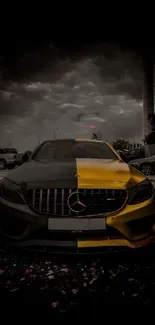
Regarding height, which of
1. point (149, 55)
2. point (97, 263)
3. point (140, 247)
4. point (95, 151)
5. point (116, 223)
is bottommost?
point (97, 263)

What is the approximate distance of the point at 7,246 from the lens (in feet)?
10.5

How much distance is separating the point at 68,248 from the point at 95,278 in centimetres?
45

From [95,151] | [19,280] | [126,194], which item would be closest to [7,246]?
[19,280]

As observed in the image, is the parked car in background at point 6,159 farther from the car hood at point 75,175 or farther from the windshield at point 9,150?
the car hood at point 75,175

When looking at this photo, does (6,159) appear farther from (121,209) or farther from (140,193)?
(121,209)

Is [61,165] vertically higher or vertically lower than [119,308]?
higher

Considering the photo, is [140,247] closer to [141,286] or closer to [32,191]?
[141,286]

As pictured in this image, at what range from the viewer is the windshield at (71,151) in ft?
16.3

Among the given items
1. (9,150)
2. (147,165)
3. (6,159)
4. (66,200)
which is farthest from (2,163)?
(66,200)

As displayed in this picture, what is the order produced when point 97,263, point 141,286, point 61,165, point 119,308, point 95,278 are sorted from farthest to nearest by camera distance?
point 61,165 < point 97,263 < point 95,278 < point 141,286 < point 119,308

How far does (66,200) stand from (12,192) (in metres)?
0.54

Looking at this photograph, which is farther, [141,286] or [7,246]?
[7,246]

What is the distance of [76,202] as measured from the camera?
3133mm

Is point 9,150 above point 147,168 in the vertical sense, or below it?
above
